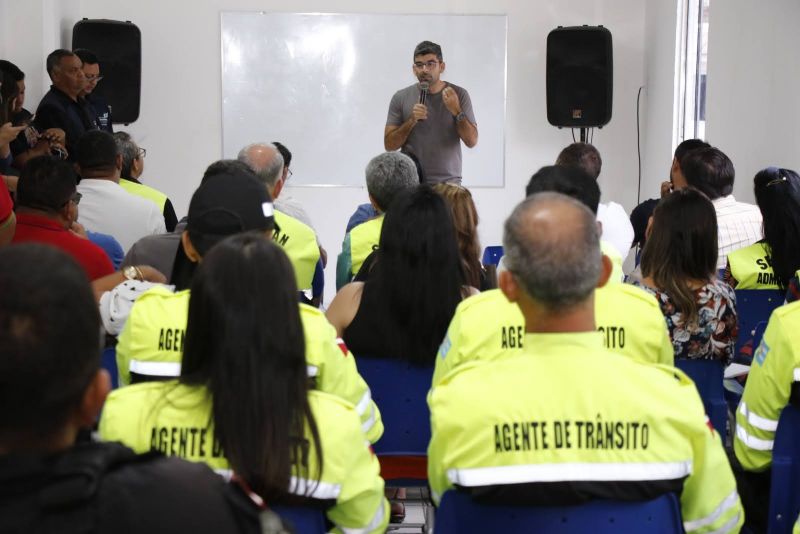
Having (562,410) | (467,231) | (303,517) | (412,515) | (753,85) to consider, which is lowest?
(412,515)

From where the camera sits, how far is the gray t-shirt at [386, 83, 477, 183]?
22.6ft

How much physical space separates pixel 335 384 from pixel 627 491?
76 cm

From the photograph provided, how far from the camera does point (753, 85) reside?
634 centimetres

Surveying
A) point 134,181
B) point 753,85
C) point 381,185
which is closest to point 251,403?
point 381,185

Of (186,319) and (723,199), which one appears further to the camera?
(723,199)

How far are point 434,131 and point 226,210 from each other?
14.5 feet

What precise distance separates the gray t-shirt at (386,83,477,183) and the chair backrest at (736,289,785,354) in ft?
11.0

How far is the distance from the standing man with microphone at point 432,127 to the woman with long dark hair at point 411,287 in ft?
12.7

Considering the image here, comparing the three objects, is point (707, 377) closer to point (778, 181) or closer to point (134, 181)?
point (778, 181)

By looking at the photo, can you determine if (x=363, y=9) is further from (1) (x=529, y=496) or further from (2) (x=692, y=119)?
(1) (x=529, y=496)

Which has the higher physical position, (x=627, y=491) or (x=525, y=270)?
(x=525, y=270)

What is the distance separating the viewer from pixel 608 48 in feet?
25.6

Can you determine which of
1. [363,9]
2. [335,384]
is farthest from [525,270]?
[363,9]

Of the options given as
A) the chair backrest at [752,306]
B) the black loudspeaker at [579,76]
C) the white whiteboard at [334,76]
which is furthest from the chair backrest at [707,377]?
the white whiteboard at [334,76]
